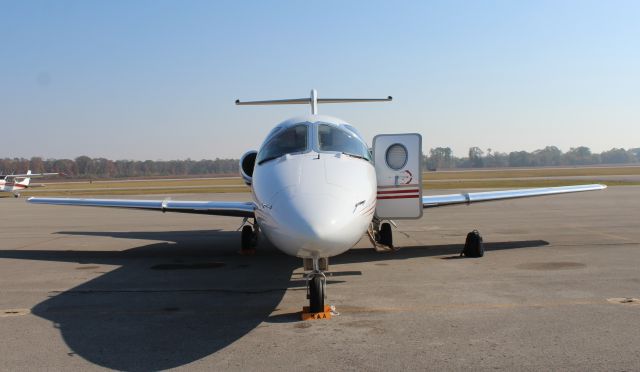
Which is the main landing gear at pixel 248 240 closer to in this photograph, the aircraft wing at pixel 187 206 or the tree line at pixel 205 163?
the aircraft wing at pixel 187 206

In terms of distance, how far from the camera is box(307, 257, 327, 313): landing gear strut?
644cm

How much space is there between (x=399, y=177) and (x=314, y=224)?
365cm

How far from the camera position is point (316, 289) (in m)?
6.45

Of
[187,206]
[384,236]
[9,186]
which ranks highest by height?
[187,206]

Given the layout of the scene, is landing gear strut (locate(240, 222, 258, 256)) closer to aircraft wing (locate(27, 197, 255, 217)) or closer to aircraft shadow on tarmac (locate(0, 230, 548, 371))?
aircraft shadow on tarmac (locate(0, 230, 548, 371))

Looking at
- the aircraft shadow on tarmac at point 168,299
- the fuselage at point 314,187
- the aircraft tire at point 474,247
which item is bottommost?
the aircraft shadow on tarmac at point 168,299

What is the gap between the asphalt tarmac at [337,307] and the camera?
504 centimetres

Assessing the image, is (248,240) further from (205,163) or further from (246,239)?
(205,163)

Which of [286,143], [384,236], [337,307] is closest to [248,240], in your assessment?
[384,236]

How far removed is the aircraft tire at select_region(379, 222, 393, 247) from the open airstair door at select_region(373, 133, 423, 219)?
4.16 meters

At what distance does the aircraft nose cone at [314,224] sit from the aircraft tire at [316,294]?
53 centimetres

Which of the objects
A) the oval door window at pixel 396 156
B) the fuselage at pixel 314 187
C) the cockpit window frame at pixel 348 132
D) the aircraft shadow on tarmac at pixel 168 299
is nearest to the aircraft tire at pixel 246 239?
the aircraft shadow on tarmac at pixel 168 299

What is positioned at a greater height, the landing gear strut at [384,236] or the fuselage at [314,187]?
the fuselage at [314,187]

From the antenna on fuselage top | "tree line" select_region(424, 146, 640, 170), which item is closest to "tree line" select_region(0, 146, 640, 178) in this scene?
"tree line" select_region(424, 146, 640, 170)
